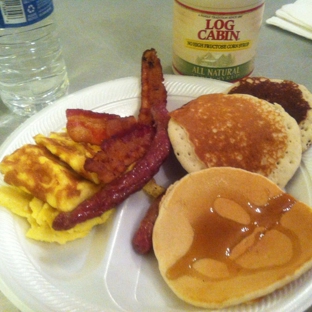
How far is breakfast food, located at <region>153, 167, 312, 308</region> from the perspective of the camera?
0.92 m

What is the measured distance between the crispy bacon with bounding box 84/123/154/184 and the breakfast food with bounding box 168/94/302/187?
0.10 meters

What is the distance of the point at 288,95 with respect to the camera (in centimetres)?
137

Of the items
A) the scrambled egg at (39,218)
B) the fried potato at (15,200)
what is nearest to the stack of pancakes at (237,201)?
the scrambled egg at (39,218)

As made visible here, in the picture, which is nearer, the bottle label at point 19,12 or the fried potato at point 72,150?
the fried potato at point 72,150

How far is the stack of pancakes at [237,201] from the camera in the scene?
940 mm

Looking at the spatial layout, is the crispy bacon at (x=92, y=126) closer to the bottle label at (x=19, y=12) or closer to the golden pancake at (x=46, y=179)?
the golden pancake at (x=46, y=179)

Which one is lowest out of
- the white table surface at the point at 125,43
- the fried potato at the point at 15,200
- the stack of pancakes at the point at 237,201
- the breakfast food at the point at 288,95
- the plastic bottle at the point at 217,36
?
the white table surface at the point at 125,43

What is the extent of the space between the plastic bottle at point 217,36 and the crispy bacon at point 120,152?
445 mm

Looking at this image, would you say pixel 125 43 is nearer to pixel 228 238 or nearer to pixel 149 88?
pixel 149 88

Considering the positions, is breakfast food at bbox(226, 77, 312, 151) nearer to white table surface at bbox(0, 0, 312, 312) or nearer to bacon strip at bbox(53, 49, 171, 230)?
→ bacon strip at bbox(53, 49, 171, 230)

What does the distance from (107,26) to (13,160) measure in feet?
4.81

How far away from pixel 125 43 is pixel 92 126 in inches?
42.1

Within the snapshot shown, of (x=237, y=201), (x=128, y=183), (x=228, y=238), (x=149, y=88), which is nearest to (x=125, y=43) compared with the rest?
(x=149, y=88)

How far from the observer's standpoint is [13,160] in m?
1.15
